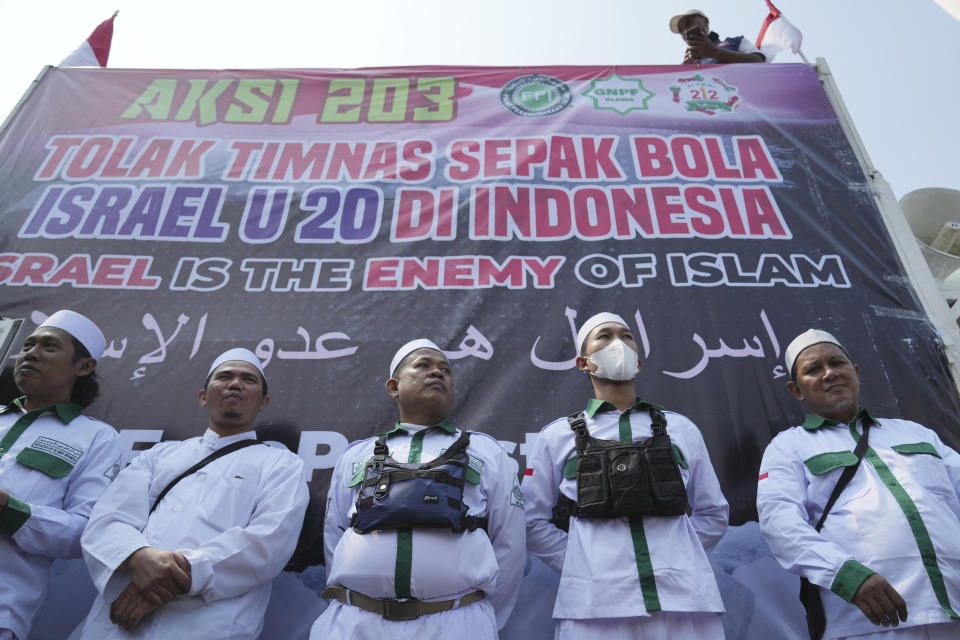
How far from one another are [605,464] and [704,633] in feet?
1.94

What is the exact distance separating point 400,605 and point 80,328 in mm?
A: 2151

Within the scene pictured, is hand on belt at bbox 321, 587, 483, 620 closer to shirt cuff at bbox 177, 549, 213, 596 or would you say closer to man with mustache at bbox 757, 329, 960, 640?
shirt cuff at bbox 177, 549, 213, 596

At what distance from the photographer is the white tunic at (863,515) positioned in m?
1.94

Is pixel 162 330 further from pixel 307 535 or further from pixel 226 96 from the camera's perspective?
pixel 226 96

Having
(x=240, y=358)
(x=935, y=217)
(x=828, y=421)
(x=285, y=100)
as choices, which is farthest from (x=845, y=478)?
(x=285, y=100)

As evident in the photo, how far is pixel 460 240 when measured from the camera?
12.2 ft

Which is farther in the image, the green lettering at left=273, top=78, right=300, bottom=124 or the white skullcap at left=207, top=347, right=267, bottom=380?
the green lettering at left=273, top=78, right=300, bottom=124

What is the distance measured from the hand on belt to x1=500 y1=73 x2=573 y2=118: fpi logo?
3356mm

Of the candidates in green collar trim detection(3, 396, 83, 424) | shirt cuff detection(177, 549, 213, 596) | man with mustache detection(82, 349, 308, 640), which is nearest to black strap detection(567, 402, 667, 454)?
man with mustache detection(82, 349, 308, 640)

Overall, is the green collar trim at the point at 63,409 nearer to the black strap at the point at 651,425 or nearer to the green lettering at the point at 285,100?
the black strap at the point at 651,425

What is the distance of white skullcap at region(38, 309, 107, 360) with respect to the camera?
9.62ft

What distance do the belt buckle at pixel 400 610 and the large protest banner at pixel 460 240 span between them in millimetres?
1078

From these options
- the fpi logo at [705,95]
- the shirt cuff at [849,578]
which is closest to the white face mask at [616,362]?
the shirt cuff at [849,578]

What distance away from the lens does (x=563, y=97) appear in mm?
4445
